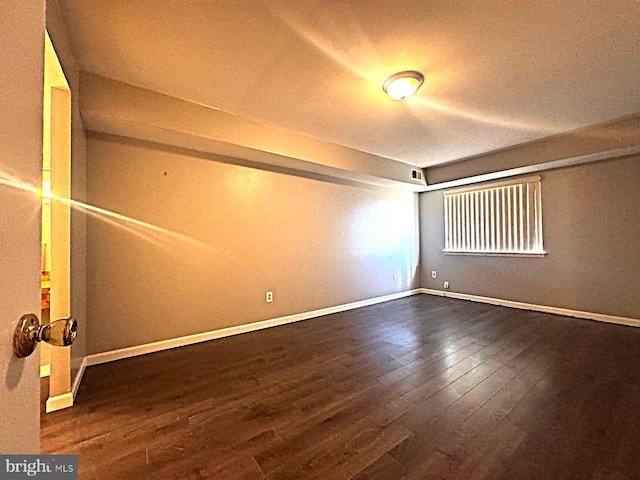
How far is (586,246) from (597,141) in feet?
4.66

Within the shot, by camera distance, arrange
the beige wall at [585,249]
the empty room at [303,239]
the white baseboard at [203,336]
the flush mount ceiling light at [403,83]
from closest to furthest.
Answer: the empty room at [303,239]
the flush mount ceiling light at [403,83]
the white baseboard at [203,336]
the beige wall at [585,249]

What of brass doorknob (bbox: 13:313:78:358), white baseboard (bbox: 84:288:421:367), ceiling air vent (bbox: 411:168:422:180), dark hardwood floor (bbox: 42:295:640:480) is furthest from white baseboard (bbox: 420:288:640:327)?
brass doorknob (bbox: 13:313:78:358)

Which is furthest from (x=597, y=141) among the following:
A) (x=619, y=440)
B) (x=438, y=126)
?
(x=619, y=440)

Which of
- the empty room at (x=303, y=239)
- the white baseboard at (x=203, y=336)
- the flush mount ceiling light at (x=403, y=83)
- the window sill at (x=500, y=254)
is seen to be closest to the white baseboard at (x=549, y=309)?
the empty room at (x=303, y=239)

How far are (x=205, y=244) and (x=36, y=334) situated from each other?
9.25ft

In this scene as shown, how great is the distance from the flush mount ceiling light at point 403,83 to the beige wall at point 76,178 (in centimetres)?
221

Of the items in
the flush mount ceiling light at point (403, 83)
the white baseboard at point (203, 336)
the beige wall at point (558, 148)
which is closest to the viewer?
the flush mount ceiling light at point (403, 83)

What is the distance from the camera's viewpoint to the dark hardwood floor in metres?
1.42

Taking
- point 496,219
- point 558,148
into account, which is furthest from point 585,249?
point 558,148

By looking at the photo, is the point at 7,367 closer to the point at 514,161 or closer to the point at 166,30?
the point at 166,30

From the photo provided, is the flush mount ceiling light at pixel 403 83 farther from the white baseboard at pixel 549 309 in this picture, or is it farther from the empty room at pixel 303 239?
the white baseboard at pixel 549 309

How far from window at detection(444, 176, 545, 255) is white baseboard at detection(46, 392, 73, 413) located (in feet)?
18.0

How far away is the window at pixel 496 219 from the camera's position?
14.1 feet

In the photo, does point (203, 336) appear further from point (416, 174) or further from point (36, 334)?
point (416, 174)
